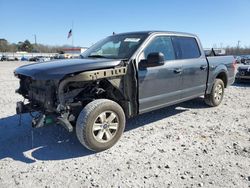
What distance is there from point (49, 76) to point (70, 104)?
0.58 meters

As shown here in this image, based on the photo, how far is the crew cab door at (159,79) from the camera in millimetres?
4605

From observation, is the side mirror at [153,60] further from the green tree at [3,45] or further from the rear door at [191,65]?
the green tree at [3,45]

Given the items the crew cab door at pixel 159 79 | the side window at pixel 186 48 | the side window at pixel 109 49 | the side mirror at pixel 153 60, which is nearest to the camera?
the side mirror at pixel 153 60

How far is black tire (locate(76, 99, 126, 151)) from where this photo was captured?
12.6ft

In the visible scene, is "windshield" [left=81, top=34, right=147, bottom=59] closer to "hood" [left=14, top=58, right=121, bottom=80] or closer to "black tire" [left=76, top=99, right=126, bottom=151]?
A: "hood" [left=14, top=58, right=121, bottom=80]

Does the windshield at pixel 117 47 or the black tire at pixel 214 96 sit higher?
the windshield at pixel 117 47

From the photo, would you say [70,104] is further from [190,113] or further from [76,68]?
[190,113]

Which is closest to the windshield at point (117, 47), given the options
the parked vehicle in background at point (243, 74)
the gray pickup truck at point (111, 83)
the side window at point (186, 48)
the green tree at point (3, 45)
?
the gray pickup truck at point (111, 83)

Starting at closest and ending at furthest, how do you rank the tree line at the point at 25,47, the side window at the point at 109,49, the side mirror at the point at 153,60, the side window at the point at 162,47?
the side mirror at the point at 153,60 < the side window at the point at 162,47 < the side window at the point at 109,49 < the tree line at the point at 25,47

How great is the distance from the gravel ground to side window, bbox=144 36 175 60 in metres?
1.46

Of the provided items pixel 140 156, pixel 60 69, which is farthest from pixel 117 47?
pixel 140 156

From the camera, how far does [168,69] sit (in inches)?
197

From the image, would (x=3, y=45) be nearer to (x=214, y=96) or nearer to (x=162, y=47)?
(x=214, y=96)

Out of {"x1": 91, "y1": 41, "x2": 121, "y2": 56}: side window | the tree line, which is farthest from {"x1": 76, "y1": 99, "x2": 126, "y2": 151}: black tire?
the tree line
